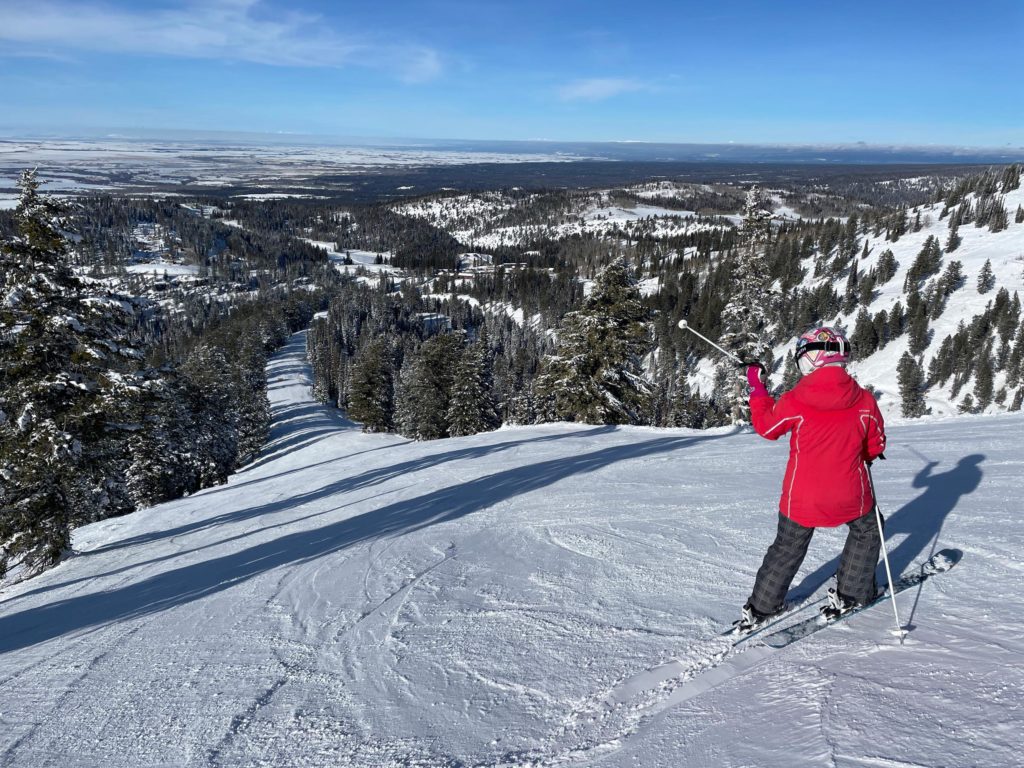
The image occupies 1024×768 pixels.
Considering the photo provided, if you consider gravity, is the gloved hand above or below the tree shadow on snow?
above

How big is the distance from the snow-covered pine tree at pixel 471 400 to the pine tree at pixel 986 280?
9858cm

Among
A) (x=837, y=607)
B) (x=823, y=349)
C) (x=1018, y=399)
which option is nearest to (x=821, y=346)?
(x=823, y=349)

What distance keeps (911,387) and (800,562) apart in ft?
299

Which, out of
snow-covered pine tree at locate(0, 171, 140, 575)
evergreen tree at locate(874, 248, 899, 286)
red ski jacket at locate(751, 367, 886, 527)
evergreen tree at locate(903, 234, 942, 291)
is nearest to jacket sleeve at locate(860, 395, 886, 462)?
red ski jacket at locate(751, 367, 886, 527)

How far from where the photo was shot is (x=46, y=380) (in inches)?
485

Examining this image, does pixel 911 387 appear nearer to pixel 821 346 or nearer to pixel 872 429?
pixel 872 429

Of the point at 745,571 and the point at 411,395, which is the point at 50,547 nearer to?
the point at 745,571

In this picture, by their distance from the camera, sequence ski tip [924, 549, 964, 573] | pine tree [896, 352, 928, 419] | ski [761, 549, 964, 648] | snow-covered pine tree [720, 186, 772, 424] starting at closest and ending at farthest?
Result: ski [761, 549, 964, 648] → ski tip [924, 549, 964, 573] → snow-covered pine tree [720, 186, 772, 424] → pine tree [896, 352, 928, 419]

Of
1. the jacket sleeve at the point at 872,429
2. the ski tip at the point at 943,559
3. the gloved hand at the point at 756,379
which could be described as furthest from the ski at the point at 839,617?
the gloved hand at the point at 756,379

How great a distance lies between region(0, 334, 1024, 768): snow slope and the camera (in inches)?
122

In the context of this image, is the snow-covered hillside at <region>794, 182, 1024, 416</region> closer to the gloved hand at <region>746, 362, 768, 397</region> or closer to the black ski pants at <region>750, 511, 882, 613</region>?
the black ski pants at <region>750, 511, 882, 613</region>

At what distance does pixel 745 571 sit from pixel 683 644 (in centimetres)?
155

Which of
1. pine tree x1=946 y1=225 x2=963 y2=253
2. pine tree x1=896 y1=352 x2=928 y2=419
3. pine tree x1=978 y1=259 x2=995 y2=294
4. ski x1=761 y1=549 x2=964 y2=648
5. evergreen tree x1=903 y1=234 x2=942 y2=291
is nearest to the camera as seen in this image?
ski x1=761 y1=549 x2=964 y2=648

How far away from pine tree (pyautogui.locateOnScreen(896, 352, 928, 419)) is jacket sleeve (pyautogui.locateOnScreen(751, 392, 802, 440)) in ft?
278
